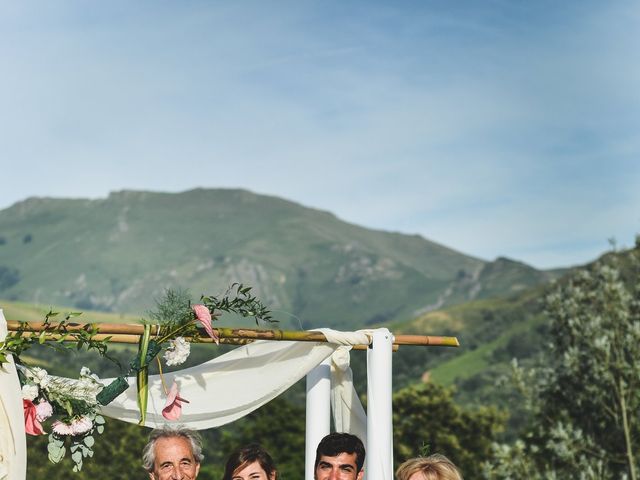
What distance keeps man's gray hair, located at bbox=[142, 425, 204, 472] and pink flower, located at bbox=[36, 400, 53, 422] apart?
70cm

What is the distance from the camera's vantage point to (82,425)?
6.11 m

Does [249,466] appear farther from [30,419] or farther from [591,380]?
[591,380]

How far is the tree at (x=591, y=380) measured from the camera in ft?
55.2

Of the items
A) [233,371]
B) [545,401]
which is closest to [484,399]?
[545,401]

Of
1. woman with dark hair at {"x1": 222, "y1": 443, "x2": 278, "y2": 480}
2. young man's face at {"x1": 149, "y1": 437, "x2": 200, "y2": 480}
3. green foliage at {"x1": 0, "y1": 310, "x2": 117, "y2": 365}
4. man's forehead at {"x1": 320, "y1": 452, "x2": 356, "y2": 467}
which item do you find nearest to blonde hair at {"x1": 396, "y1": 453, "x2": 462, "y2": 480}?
man's forehead at {"x1": 320, "y1": 452, "x2": 356, "y2": 467}

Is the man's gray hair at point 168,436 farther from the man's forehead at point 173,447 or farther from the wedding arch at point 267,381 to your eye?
the wedding arch at point 267,381

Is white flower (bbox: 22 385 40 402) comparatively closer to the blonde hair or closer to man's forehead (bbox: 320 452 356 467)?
man's forehead (bbox: 320 452 356 467)

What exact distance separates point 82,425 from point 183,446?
31.4 inches

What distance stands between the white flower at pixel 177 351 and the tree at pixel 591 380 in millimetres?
10747

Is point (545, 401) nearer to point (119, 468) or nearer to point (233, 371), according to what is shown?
point (233, 371)

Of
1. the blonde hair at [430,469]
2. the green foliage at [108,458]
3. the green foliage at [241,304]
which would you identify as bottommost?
the blonde hair at [430,469]

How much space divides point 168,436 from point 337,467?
44.0 inches

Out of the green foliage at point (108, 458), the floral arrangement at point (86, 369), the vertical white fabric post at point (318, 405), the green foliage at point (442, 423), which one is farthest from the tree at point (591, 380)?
the green foliage at point (108, 458)

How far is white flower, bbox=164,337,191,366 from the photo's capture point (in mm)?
6465
